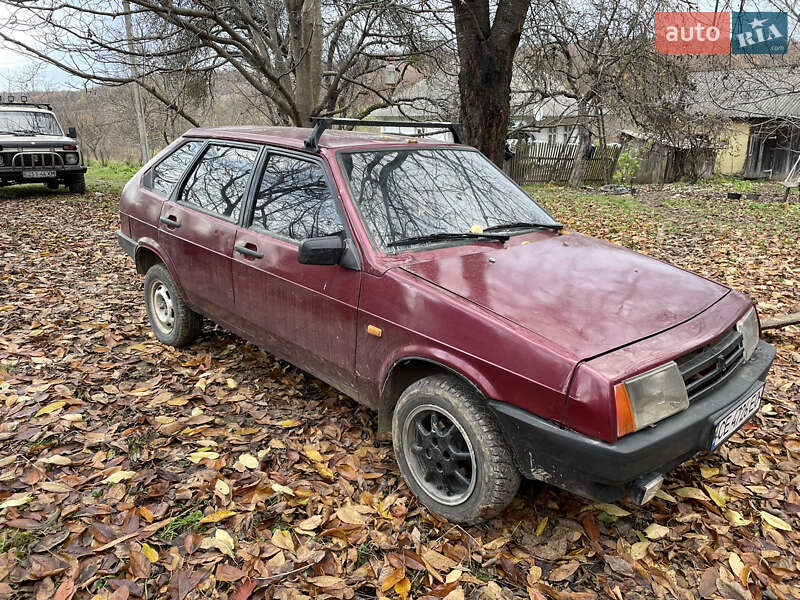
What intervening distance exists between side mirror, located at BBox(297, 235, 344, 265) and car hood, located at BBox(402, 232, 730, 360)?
0.38m

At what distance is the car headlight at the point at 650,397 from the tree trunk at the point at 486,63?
5226 millimetres

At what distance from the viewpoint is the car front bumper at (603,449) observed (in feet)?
6.93

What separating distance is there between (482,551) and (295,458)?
1215mm

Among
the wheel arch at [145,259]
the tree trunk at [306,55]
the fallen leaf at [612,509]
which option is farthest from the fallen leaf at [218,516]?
the tree trunk at [306,55]

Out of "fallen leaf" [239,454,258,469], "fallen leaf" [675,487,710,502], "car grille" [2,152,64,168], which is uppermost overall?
"car grille" [2,152,64,168]

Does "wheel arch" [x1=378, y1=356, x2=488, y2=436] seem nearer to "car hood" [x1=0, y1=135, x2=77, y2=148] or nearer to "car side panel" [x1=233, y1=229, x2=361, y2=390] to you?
"car side panel" [x1=233, y1=229, x2=361, y2=390]

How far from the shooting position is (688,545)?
8.60 ft

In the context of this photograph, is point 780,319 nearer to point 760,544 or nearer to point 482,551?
point 760,544

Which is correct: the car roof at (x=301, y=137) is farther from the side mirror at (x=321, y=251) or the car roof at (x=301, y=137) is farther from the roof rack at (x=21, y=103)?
the roof rack at (x=21, y=103)

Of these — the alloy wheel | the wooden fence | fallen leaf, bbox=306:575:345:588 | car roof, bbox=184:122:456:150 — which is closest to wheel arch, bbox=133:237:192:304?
car roof, bbox=184:122:456:150

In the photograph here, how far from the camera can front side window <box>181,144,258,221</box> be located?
3.70 metres

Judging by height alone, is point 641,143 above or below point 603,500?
above

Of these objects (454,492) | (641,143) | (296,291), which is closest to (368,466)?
(454,492)

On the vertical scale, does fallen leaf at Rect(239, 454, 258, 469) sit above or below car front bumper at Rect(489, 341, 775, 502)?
below
